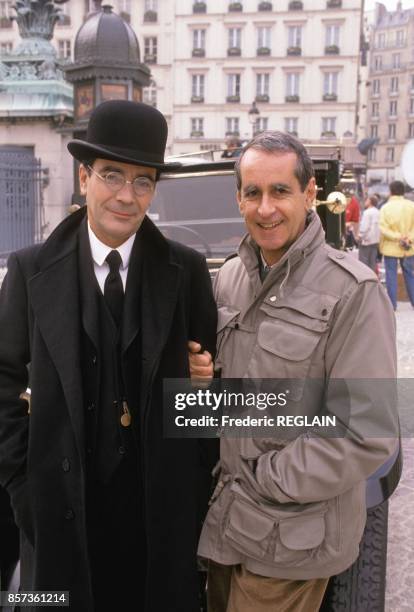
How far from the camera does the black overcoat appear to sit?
1813 mm

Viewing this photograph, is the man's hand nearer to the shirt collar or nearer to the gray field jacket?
the gray field jacket

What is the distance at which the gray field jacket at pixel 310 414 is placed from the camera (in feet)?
5.41

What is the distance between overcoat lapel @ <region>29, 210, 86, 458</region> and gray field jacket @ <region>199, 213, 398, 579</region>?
46cm

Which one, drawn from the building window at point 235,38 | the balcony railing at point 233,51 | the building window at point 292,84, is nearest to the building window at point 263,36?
the building window at point 235,38

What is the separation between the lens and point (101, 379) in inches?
72.9

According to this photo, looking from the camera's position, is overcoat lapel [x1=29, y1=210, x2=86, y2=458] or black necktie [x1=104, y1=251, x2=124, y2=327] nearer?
overcoat lapel [x1=29, y1=210, x2=86, y2=458]

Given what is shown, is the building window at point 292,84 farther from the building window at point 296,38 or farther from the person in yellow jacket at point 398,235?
→ the person in yellow jacket at point 398,235

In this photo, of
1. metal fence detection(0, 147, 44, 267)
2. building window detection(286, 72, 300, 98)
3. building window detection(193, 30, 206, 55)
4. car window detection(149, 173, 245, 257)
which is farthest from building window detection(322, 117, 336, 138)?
car window detection(149, 173, 245, 257)

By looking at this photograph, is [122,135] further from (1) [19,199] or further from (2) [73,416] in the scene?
(1) [19,199]

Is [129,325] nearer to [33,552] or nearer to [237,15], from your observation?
[33,552]

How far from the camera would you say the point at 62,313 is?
5.95 ft

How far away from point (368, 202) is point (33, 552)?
1126 centimetres

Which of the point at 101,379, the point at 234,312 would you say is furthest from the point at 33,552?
the point at 234,312

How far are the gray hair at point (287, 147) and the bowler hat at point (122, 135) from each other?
0.31 m
